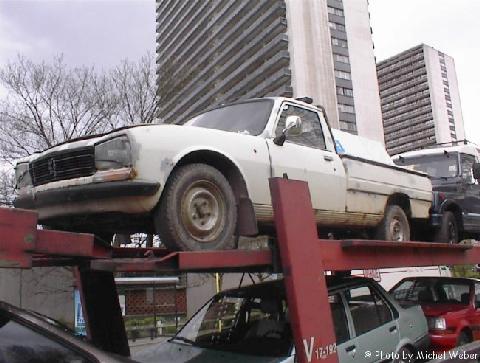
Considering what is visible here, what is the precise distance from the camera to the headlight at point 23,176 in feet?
13.6

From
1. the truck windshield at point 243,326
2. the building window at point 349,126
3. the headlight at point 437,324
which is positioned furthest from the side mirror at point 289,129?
the building window at point 349,126

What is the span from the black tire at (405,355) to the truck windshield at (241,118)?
244cm

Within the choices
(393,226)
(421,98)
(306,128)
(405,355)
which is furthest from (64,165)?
(421,98)

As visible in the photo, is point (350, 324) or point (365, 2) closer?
point (350, 324)

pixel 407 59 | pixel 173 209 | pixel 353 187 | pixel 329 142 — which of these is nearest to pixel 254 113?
pixel 329 142

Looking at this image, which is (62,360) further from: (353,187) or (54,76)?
(54,76)

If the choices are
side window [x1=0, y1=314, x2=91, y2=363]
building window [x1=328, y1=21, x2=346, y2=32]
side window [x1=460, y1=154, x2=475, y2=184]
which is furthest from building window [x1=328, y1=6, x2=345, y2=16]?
side window [x1=0, y1=314, x2=91, y2=363]

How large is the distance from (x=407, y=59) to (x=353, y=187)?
264ft

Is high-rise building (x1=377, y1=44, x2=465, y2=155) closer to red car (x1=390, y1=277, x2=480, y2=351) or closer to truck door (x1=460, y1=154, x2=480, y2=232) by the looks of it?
truck door (x1=460, y1=154, x2=480, y2=232)

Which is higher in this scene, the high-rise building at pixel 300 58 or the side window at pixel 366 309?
the high-rise building at pixel 300 58

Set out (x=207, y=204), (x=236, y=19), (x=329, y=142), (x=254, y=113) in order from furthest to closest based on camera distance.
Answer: (x=236, y=19), (x=329, y=142), (x=254, y=113), (x=207, y=204)

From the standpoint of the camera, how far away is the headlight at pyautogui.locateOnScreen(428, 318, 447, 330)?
5762mm

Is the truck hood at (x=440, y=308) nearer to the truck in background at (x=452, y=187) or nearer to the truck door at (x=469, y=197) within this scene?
the truck in background at (x=452, y=187)

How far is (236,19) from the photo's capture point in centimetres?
9262
